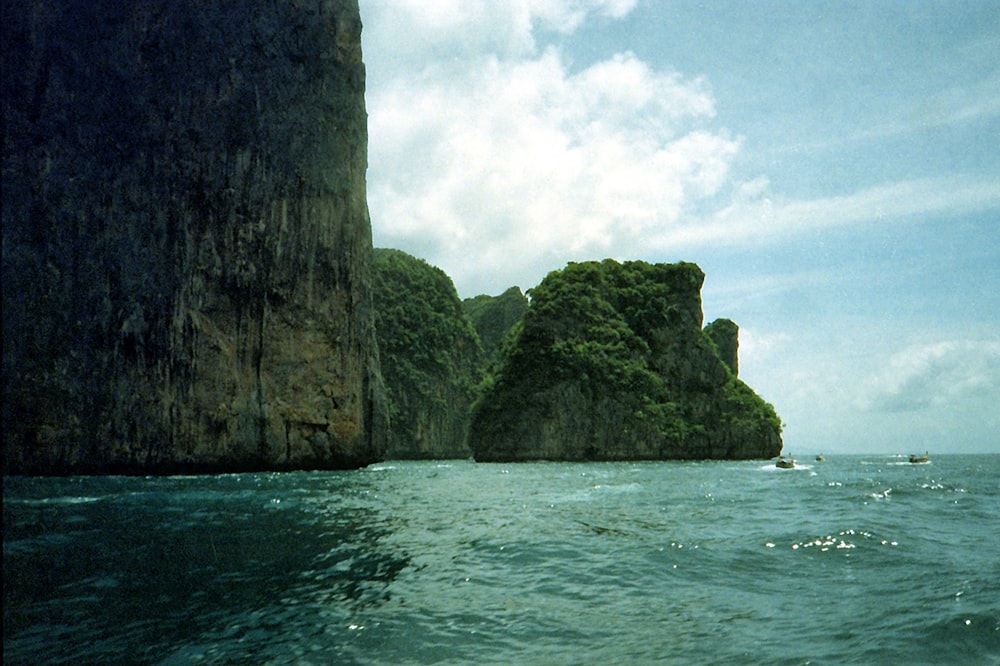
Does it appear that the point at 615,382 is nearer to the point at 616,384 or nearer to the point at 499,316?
the point at 616,384

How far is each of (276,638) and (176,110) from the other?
36.7 meters

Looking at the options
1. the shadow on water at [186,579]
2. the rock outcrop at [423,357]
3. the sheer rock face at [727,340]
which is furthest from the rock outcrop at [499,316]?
the shadow on water at [186,579]

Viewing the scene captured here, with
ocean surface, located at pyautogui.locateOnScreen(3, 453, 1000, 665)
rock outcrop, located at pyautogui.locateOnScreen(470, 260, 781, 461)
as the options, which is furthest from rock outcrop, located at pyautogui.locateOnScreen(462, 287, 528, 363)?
ocean surface, located at pyautogui.locateOnScreen(3, 453, 1000, 665)

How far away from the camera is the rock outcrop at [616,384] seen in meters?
76.8

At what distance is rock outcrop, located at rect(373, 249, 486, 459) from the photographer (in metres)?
107

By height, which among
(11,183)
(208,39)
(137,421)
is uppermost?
(208,39)

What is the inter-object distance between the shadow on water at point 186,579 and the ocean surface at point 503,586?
41 mm

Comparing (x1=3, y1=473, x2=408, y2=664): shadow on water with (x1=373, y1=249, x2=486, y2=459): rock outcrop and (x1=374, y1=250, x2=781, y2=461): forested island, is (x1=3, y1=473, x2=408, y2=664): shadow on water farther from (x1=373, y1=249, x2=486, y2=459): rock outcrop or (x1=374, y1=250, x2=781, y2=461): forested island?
(x1=373, y1=249, x2=486, y2=459): rock outcrop

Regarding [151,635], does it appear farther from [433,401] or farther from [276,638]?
[433,401]

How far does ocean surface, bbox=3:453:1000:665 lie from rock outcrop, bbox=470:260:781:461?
58.9 metres

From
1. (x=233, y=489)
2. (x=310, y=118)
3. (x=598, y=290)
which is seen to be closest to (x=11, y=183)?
(x=310, y=118)

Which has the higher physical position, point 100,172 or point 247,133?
point 247,133

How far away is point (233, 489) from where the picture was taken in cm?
2558

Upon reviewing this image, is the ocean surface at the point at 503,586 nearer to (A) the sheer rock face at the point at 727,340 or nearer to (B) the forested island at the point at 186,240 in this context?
(B) the forested island at the point at 186,240
